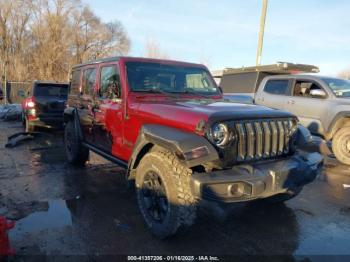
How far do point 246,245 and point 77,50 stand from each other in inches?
1663

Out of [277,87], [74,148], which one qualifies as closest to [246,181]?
[74,148]

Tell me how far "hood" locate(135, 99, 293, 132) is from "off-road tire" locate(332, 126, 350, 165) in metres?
4.22

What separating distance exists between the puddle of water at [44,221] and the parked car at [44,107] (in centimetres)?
591

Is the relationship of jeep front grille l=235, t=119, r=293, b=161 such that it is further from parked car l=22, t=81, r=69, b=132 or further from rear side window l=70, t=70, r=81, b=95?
parked car l=22, t=81, r=69, b=132

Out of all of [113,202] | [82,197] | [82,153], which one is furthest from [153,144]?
[82,153]

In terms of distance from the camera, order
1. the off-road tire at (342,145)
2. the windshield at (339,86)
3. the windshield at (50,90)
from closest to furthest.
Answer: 1. the off-road tire at (342,145)
2. the windshield at (339,86)
3. the windshield at (50,90)

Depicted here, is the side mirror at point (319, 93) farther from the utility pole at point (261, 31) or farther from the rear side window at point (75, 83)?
the utility pole at point (261, 31)

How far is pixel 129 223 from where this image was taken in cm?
399

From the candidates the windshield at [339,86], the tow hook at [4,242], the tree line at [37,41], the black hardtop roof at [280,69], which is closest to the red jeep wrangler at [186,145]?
the tow hook at [4,242]

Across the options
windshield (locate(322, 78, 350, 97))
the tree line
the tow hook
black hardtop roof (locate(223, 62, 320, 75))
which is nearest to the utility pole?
black hardtop roof (locate(223, 62, 320, 75))

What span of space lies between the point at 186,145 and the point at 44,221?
6.96ft

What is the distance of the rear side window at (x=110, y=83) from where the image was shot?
464 cm

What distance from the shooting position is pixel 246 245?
11.5 ft

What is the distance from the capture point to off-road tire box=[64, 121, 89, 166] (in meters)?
6.28
